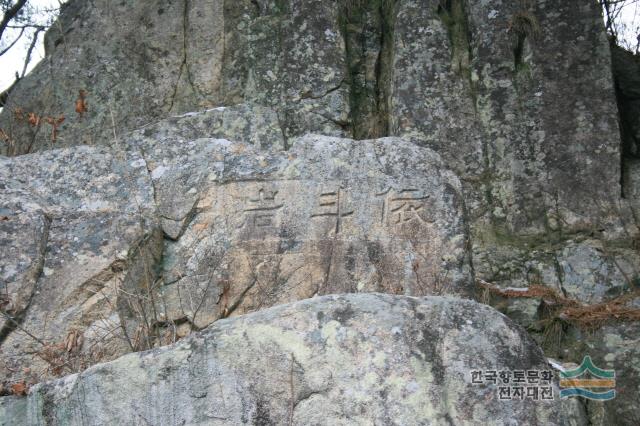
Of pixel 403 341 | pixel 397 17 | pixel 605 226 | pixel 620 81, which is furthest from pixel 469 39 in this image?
pixel 403 341

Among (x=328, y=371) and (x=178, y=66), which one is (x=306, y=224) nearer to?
(x=328, y=371)

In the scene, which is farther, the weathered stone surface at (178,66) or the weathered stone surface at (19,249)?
the weathered stone surface at (178,66)

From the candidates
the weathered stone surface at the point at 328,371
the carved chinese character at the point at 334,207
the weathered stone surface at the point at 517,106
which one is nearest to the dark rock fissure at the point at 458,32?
the weathered stone surface at the point at 517,106

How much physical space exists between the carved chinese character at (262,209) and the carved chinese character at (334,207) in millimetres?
271

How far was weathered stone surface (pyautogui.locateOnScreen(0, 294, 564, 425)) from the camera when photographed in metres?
4.41

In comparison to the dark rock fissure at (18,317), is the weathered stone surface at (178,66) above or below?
above

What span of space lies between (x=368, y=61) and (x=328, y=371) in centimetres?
555

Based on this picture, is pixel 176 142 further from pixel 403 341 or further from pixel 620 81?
pixel 620 81

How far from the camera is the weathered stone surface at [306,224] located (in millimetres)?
6371

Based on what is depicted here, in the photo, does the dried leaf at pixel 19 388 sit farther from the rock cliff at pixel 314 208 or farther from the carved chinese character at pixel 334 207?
the carved chinese character at pixel 334 207

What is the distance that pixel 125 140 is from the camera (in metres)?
7.08

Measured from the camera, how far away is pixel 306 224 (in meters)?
6.55

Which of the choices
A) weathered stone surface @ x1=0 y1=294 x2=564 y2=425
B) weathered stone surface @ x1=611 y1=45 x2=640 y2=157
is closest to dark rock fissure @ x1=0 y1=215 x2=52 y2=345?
weathered stone surface @ x1=0 y1=294 x2=564 y2=425

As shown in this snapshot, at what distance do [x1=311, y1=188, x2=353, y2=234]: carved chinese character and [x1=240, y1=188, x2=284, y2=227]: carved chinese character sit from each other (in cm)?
27
